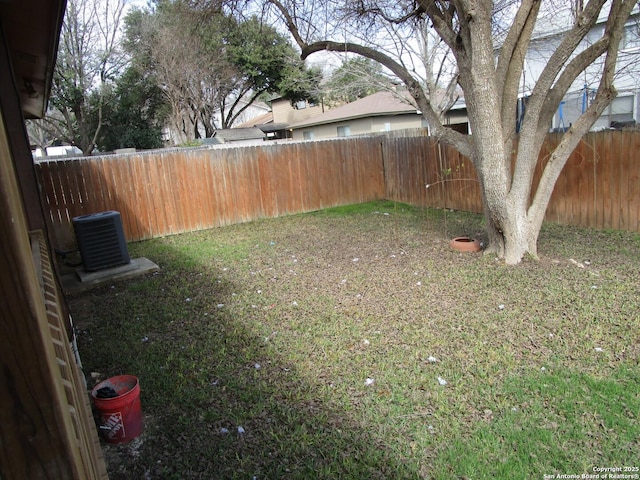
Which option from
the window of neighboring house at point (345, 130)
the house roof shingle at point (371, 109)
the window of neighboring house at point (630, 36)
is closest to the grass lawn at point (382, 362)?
the window of neighboring house at point (630, 36)

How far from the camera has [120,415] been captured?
257 cm

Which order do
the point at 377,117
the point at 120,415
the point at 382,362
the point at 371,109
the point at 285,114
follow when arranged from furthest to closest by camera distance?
the point at 285,114, the point at 371,109, the point at 377,117, the point at 382,362, the point at 120,415

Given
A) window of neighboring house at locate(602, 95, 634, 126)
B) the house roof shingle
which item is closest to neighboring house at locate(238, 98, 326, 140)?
the house roof shingle

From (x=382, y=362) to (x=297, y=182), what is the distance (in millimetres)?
7598

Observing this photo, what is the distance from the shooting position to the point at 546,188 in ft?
17.5

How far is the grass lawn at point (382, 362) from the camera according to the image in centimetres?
238

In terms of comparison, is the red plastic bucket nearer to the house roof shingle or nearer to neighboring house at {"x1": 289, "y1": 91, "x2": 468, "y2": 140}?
neighboring house at {"x1": 289, "y1": 91, "x2": 468, "y2": 140}

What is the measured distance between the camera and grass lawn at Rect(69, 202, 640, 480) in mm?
2375

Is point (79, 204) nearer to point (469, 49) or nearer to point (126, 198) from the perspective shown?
point (126, 198)

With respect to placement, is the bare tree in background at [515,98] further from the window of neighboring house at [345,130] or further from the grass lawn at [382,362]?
the window of neighboring house at [345,130]

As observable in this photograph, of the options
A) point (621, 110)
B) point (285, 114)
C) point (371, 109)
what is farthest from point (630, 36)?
point (285, 114)

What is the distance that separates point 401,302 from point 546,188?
2498 mm

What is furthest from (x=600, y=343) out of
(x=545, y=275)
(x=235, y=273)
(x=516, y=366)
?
(x=235, y=273)

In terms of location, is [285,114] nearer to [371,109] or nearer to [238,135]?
[238,135]
